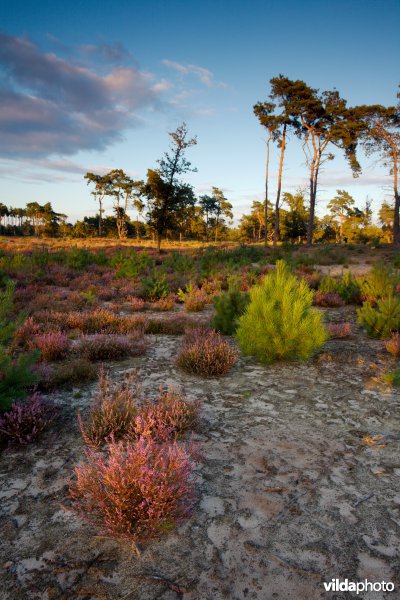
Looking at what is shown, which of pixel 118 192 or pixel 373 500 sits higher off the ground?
pixel 118 192

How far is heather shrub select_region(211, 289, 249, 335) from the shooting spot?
7.24m

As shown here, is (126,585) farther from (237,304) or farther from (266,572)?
(237,304)

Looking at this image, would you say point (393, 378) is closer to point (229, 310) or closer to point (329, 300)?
point (229, 310)

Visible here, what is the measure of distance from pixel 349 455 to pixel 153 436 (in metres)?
1.77

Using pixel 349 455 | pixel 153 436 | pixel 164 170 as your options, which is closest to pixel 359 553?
pixel 349 455

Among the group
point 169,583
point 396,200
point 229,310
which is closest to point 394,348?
point 229,310

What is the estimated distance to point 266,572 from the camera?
1936 millimetres

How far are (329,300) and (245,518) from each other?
8512 mm

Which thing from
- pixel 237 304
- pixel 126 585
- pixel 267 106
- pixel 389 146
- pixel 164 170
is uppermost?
pixel 267 106

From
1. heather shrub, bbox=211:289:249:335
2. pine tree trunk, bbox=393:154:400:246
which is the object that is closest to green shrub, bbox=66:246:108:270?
heather shrub, bbox=211:289:249:335

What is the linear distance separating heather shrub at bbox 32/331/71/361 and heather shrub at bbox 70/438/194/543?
349 centimetres

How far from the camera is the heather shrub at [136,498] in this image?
2.13 meters

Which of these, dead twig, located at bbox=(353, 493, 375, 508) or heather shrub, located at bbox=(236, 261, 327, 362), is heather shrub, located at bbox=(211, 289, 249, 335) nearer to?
heather shrub, located at bbox=(236, 261, 327, 362)

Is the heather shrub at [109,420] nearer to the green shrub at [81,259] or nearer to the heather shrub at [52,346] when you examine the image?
the heather shrub at [52,346]
